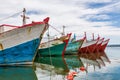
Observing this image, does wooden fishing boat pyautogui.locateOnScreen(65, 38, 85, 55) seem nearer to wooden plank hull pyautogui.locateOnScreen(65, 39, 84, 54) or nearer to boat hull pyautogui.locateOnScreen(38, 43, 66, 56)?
wooden plank hull pyautogui.locateOnScreen(65, 39, 84, 54)

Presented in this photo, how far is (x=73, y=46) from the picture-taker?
44031mm

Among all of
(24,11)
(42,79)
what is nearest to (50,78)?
(42,79)

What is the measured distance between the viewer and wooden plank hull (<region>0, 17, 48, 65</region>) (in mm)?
20312

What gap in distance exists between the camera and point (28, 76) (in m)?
16.8

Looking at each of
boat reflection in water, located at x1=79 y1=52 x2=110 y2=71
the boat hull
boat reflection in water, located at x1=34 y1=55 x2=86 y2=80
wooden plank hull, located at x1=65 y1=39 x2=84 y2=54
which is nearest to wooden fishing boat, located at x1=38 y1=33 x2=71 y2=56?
the boat hull

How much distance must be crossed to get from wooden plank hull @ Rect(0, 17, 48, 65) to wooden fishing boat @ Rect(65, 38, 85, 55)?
21.7 meters

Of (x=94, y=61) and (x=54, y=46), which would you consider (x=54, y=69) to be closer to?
(x=94, y=61)

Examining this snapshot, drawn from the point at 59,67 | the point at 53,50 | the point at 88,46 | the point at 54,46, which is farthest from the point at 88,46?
the point at 59,67

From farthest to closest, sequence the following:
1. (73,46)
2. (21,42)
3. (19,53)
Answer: (73,46), (19,53), (21,42)

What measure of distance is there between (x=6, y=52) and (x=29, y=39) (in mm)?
2013

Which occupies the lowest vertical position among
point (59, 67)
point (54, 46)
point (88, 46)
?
point (88, 46)

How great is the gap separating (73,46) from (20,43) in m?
23.6

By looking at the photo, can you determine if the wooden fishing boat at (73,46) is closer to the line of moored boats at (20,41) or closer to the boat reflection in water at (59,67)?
the boat reflection in water at (59,67)

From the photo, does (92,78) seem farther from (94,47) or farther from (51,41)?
(94,47)
